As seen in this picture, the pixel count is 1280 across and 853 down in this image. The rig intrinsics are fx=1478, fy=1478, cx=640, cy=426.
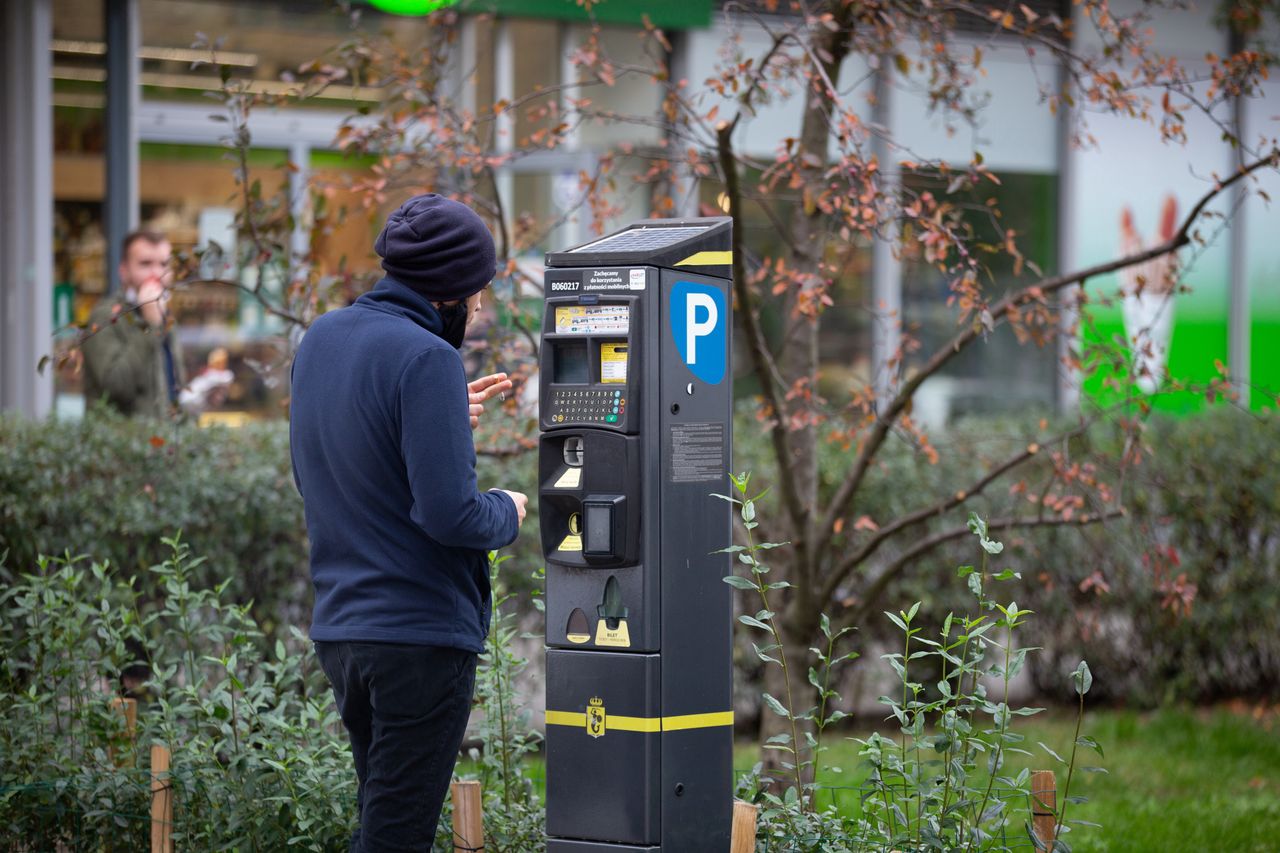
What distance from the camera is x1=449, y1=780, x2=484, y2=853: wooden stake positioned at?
3.50 m

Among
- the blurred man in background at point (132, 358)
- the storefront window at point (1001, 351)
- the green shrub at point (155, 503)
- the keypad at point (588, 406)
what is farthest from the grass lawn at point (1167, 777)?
the storefront window at point (1001, 351)

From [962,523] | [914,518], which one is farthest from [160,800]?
[962,523]

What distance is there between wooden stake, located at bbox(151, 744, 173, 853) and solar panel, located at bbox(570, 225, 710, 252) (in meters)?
1.73

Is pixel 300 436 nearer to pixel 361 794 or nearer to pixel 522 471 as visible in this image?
pixel 361 794

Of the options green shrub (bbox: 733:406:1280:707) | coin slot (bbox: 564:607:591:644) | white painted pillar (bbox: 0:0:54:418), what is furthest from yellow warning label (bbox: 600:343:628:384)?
white painted pillar (bbox: 0:0:54:418)

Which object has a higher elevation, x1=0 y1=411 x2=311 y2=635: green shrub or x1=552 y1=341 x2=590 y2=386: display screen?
x1=552 y1=341 x2=590 y2=386: display screen

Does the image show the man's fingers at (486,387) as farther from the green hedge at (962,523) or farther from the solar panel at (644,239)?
the green hedge at (962,523)

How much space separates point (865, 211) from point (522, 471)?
2389mm

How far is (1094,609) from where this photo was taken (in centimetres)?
709

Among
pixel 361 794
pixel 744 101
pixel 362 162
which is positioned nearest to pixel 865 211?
pixel 744 101

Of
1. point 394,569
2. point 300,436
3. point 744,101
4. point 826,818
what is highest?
point 744,101

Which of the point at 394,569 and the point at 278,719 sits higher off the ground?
the point at 394,569

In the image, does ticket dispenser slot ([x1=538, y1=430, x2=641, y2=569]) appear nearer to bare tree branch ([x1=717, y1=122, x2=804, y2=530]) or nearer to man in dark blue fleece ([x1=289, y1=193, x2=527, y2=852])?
man in dark blue fleece ([x1=289, y1=193, x2=527, y2=852])

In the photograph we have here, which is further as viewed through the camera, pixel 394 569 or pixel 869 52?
pixel 869 52
